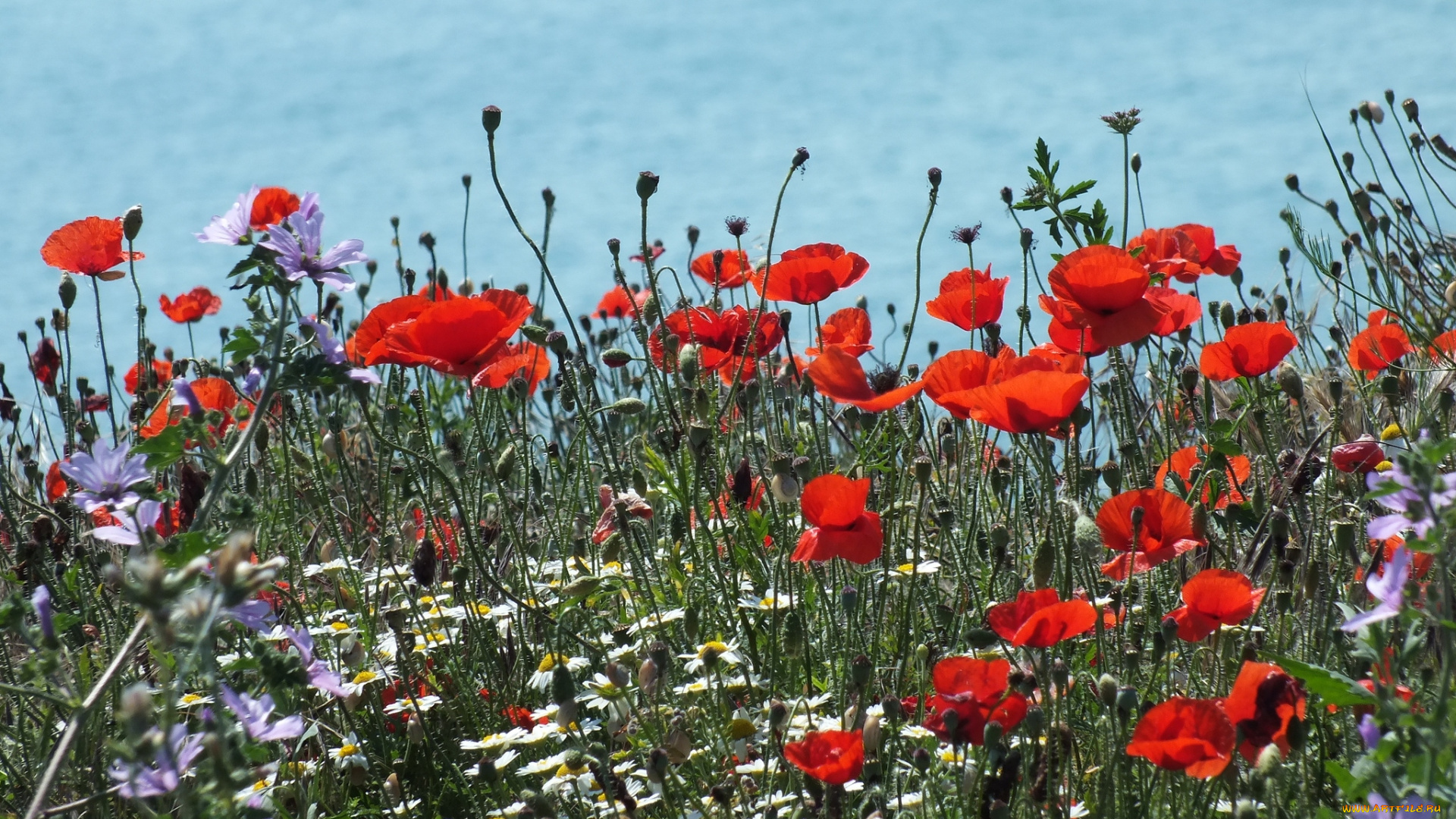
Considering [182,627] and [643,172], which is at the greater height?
[643,172]

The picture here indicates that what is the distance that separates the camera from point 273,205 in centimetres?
372

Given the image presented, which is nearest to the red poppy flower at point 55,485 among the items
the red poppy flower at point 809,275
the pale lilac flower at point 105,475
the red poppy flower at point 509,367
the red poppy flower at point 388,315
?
the red poppy flower at point 509,367

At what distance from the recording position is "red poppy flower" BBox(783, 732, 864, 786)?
1915 millimetres

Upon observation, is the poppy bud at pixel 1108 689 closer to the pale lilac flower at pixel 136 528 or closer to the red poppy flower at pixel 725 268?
the pale lilac flower at pixel 136 528

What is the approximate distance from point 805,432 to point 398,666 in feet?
4.25

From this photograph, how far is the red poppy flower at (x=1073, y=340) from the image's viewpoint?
8.75 ft

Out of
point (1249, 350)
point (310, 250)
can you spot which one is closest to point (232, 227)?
point (310, 250)

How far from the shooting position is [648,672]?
7.80 feet

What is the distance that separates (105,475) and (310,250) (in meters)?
0.44

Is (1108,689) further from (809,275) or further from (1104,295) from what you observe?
(809,275)

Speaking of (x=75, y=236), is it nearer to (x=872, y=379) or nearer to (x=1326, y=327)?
(x=872, y=379)

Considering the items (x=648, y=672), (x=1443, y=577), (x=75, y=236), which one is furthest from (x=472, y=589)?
(x=1443, y=577)

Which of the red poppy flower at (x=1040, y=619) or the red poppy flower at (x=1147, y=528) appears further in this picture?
the red poppy flower at (x=1147, y=528)

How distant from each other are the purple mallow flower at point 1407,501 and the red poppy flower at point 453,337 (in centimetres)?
163
